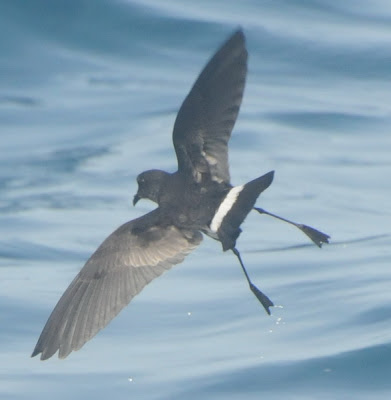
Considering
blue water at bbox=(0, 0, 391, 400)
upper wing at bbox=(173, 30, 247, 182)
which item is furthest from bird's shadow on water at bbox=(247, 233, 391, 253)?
upper wing at bbox=(173, 30, 247, 182)

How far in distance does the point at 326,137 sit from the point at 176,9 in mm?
2327

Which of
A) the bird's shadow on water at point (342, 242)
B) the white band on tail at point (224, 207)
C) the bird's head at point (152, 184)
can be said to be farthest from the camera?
the bird's shadow on water at point (342, 242)

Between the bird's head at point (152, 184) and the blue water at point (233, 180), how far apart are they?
1620 millimetres

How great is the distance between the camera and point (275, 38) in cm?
1430

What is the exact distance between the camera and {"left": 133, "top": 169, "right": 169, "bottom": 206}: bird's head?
677 centimetres

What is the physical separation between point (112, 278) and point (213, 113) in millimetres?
925

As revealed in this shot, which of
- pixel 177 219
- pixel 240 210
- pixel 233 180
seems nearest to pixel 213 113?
pixel 177 219

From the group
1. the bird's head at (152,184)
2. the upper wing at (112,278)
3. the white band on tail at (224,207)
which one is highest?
the white band on tail at (224,207)

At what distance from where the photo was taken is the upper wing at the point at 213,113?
6.28 m

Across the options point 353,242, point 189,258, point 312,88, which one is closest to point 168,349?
point 189,258

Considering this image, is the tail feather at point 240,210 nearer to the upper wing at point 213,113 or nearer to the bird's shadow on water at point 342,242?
the upper wing at point 213,113

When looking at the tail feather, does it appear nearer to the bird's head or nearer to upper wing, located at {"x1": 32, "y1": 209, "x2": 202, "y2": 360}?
upper wing, located at {"x1": 32, "y1": 209, "x2": 202, "y2": 360}

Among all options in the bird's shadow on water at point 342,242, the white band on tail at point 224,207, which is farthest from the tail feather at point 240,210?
the bird's shadow on water at point 342,242

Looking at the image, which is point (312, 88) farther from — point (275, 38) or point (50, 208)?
point (50, 208)
